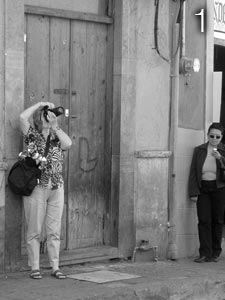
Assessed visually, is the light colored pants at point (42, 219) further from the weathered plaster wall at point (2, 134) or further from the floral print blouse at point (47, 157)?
the weathered plaster wall at point (2, 134)

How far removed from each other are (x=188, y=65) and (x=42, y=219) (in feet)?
10.1

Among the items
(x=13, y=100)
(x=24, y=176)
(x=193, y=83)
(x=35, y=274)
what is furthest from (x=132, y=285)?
(x=193, y=83)

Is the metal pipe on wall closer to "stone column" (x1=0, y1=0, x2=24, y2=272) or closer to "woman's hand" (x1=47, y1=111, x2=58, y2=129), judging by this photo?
"woman's hand" (x1=47, y1=111, x2=58, y2=129)

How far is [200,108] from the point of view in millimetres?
9750

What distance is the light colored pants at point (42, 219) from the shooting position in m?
7.32

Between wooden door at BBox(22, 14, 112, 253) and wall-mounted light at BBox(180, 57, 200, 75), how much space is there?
1.09 m

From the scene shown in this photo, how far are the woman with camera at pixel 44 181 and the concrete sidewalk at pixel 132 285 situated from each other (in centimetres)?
30

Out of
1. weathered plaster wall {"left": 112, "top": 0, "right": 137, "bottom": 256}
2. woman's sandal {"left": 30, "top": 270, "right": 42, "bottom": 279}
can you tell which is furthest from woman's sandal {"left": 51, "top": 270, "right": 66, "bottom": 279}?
weathered plaster wall {"left": 112, "top": 0, "right": 137, "bottom": 256}

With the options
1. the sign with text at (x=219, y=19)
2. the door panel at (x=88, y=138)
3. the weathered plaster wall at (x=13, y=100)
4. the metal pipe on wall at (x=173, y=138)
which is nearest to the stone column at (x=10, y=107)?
the weathered plaster wall at (x=13, y=100)

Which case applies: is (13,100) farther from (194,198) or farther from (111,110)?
(194,198)

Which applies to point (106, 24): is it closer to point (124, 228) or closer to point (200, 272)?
point (124, 228)

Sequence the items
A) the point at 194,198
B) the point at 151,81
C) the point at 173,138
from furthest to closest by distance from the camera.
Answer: the point at 194,198 → the point at 173,138 → the point at 151,81

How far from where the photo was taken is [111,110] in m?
8.73

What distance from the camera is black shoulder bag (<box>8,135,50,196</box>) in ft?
23.8
